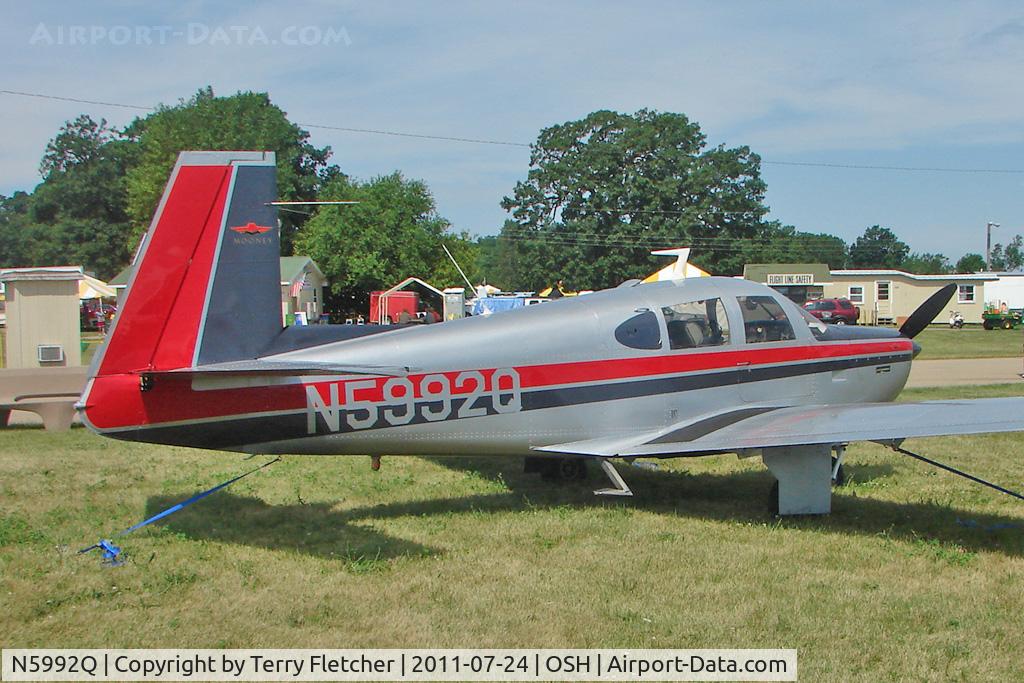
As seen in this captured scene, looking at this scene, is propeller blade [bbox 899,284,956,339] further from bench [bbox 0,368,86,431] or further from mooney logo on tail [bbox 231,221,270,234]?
bench [bbox 0,368,86,431]

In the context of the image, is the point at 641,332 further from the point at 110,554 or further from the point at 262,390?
the point at 110,554

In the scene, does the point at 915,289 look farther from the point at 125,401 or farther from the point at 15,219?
the point at 15,219

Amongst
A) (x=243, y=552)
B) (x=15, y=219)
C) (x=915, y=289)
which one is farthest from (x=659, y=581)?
(x=15, y=219)

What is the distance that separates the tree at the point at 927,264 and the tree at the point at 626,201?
65495mm

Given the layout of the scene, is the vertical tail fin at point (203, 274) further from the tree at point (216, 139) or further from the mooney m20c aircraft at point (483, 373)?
the tree at point (216, 139)

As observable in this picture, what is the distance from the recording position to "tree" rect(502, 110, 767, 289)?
219ft

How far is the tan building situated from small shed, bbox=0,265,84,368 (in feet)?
151

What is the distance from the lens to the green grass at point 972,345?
26550 millimetres

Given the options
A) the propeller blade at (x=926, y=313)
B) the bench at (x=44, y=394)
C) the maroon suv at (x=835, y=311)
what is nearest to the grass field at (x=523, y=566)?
the propeller blade at (x=926, y=313)

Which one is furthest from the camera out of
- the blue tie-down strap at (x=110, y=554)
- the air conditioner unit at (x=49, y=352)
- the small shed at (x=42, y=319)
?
the air conditioner unit at (x=49, y=352)

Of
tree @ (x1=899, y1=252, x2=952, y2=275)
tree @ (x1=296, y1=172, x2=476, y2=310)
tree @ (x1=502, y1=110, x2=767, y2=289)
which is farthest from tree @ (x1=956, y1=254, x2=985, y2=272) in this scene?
tree @ (x1=296, y1=172, x2=476, y2=310)

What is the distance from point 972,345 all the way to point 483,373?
96.8 feet

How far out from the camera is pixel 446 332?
6945mm

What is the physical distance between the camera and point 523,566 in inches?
234
